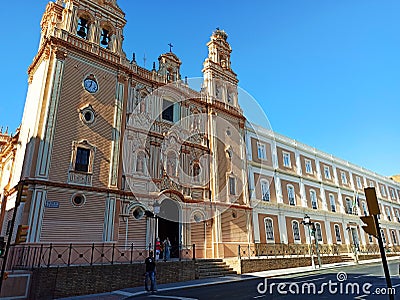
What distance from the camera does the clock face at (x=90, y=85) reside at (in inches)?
715

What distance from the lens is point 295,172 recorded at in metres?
31.7

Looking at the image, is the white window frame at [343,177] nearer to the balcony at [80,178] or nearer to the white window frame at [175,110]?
the white window frame at [175,110]

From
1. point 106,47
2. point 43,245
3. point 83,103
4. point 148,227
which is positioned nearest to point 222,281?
point 148,227

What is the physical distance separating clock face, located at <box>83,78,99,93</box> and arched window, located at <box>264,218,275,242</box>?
17977 millimetres

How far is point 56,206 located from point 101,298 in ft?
19.0

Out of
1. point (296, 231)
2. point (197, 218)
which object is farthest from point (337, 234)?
point (197, 218)

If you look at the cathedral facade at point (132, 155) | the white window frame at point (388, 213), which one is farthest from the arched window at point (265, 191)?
the white window frame at point (388, 213)

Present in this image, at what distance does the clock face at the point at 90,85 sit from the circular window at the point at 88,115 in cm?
124

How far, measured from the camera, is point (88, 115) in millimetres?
17750

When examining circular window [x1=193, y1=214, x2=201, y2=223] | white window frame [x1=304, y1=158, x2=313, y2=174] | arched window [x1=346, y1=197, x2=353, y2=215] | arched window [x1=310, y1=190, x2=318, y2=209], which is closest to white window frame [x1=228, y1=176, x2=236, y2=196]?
circular window [x1=193, y1=214, x2=201, y2=223]

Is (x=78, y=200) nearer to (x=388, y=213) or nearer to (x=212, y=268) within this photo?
(x=212, y=268)

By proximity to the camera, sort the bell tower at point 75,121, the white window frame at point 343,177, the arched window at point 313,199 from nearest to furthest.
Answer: the bell tower at point 75,121 → the arched window at point 313,199 → the white window frame at point 343,177

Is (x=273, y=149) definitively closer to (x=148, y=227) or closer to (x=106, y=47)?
(x=148, y=227)

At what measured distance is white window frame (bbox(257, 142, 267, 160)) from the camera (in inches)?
1132
